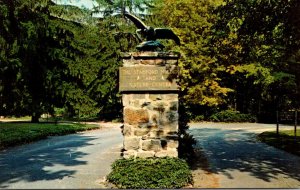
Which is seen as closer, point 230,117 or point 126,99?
point 126,99

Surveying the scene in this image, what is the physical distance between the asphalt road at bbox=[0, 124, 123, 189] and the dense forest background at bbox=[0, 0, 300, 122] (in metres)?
8.90

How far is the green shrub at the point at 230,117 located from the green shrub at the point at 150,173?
1183 inches

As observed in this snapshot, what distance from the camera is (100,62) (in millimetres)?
37938

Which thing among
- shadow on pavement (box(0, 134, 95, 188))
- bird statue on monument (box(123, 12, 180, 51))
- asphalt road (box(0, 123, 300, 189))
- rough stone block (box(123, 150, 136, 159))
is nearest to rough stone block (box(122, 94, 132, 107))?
rough stone block (box(123, 150, 136, 159))

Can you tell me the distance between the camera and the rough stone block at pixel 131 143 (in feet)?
32.2

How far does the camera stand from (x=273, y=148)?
17453 mm

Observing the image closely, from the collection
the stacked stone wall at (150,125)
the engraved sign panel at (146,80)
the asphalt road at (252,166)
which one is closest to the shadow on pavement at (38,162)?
the stacked stone wall at (150,125)

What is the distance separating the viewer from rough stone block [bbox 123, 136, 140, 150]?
980cm

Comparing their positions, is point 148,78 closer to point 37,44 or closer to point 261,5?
point 261,5

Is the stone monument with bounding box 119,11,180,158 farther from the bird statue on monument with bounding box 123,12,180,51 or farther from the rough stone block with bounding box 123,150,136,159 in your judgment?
the bird statue on monument with bounding box 123,12,180,51

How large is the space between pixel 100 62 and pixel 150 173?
2960cm

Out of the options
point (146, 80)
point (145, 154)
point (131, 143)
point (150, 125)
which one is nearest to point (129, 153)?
point (131, 143)

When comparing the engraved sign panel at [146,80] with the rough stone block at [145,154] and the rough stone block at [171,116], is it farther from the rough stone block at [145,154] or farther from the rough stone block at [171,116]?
the rough stone block at [145,154]

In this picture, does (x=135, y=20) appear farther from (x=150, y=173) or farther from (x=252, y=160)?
(x=252, y=160)
